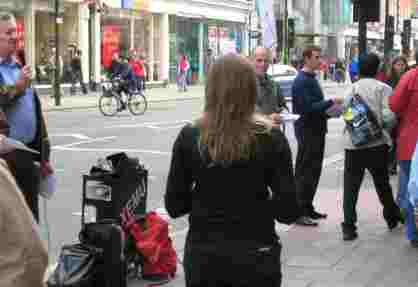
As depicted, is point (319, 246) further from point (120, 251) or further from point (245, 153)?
point (245, 153)

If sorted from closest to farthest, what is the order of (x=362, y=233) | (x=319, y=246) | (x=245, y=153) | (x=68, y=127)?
(x=245, y=153) < (x=319, y=246) < (x=362, y=233) < (x=68, y=127)

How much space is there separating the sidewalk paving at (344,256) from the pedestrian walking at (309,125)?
0.36 m

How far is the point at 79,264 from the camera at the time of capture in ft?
15.8

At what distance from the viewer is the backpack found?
761cm

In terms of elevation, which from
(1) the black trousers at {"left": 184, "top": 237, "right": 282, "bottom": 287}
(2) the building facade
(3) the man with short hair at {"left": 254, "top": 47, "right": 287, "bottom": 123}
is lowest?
(1) the black trousers at {"left": 184, "top": 237, "right": 282, "bottom": 287}

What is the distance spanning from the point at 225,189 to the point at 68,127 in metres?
17.6

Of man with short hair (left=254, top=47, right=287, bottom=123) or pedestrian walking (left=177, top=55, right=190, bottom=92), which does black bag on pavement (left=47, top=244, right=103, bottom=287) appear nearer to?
man with short hair (left=254, top=47, right=287, bottom=123)

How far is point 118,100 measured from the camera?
25.4m

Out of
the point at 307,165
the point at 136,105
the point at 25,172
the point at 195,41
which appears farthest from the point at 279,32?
the point at 25,172

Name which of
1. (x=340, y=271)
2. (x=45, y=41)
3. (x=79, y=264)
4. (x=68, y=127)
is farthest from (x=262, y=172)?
(x=45, y=41)

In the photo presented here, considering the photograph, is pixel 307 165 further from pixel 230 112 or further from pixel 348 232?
pixel 230 112

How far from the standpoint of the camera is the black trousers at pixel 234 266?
350 cm

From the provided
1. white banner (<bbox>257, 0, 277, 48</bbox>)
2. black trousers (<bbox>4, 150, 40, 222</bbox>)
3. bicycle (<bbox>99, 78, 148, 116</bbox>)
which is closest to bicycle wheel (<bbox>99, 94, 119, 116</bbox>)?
bicycle (<bbox>99, 78, 148, 116</bbox>)

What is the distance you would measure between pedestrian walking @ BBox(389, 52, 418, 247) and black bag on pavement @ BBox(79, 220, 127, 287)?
10.6 ft
